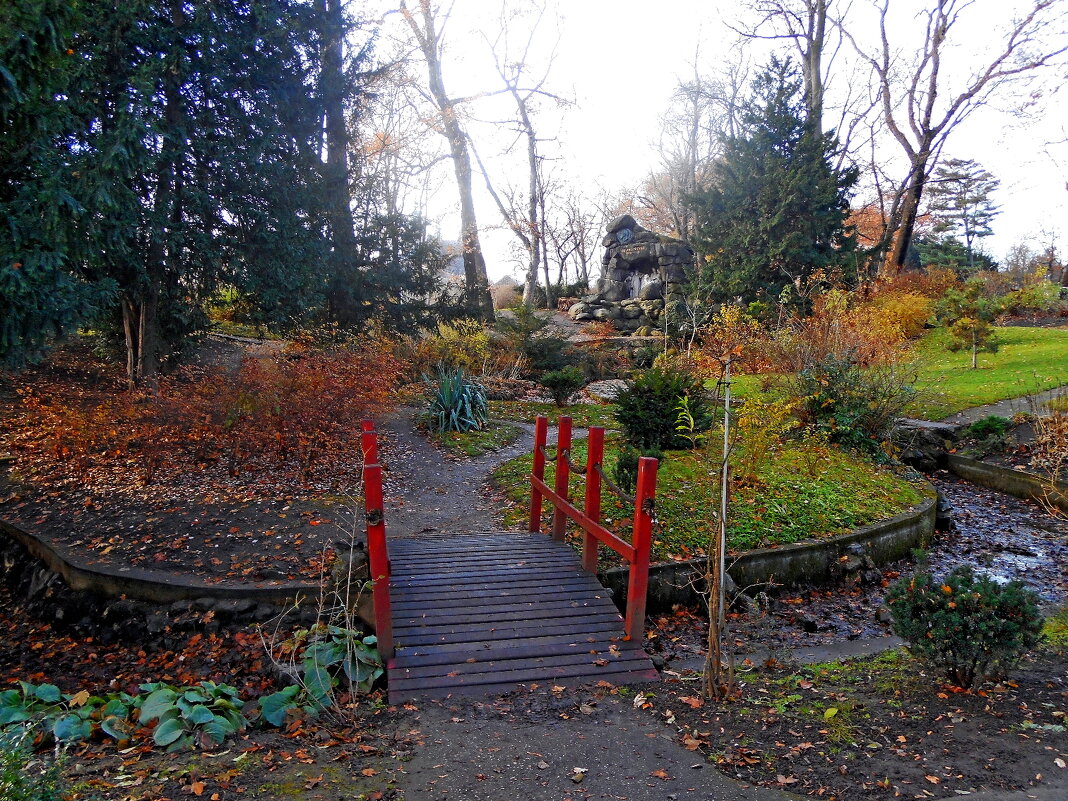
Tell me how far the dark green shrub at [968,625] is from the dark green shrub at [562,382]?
34.9ft

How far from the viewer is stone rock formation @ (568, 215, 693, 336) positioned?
25969 mm

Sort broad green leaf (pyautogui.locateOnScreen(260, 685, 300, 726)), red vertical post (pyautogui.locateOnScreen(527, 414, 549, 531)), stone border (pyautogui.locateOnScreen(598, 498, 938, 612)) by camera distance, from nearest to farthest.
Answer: broad green leaf (pyautogui.locateOnScreen(260, 685, 300, 726)), stone border (pyautogui.locateOnScreen(598, 498, 938, 612)), red vertical post (pyautogui.locateOnScreen(527, 414, 549, 531))

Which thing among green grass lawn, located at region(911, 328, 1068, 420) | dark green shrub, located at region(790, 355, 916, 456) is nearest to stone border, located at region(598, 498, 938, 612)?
dark green shrub, located at region(790, 355, 916, 456)

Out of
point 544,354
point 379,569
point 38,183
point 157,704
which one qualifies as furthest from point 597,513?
point 544,354

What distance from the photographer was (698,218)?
78.7 feet

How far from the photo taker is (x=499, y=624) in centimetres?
514

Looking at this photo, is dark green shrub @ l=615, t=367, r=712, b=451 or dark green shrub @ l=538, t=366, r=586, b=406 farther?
dark green shrub @ l=538, t=366, r=586, b=406

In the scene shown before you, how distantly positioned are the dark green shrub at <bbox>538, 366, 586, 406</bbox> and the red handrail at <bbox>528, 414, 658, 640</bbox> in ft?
24.0

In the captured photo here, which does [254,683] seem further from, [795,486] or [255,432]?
[795,486]

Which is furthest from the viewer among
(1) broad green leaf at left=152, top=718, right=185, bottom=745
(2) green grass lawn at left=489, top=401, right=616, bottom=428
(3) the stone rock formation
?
(3) the stone rock formation

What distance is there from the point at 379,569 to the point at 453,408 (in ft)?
23.9

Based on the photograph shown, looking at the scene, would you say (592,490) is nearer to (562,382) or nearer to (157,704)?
(157,704)

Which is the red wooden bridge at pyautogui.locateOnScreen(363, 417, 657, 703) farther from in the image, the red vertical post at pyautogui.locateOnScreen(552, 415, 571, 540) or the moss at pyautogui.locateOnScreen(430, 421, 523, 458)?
the moss at pyautogui.locateOnScreen(430, 421, 523, 458)

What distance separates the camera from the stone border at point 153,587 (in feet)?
18.3
